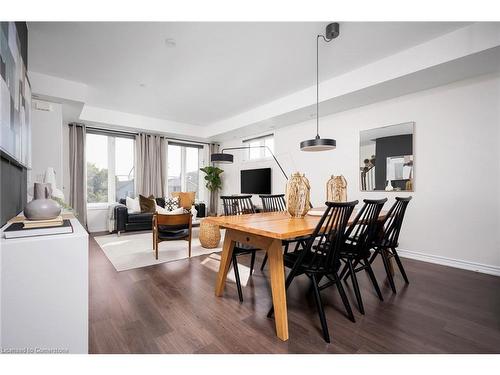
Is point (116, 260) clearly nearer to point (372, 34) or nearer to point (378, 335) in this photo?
point (378, 335)

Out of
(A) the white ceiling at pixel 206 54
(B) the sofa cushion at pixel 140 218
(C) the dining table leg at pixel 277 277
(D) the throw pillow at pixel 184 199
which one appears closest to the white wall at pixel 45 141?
(A) the white ceiling at pixel 206 54

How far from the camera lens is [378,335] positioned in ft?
5.44

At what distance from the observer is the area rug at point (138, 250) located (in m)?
3.22

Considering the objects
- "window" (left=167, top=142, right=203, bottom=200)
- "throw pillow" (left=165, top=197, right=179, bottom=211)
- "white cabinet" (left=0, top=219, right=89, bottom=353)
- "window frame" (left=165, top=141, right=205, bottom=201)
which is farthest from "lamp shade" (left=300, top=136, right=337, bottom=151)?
"window" (left=167, top=142, right=203, bottom=200)

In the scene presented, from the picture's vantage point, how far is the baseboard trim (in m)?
2.83

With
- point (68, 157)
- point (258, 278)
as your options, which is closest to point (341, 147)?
point (258, 278)

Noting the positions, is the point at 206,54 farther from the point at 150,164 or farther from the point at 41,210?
the point at 150,164

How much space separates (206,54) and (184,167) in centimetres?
440

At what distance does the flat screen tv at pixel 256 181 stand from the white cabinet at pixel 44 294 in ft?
15.6

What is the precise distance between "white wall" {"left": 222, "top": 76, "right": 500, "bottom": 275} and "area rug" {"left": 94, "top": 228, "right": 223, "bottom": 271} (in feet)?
10.1

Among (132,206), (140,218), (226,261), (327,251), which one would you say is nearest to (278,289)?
(327,251)

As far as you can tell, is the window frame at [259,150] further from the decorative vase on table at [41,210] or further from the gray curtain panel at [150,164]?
the decorative vase on table at [41,210]

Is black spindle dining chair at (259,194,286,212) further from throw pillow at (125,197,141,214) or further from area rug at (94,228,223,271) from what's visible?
throw pillow at (125,197,141,214)
